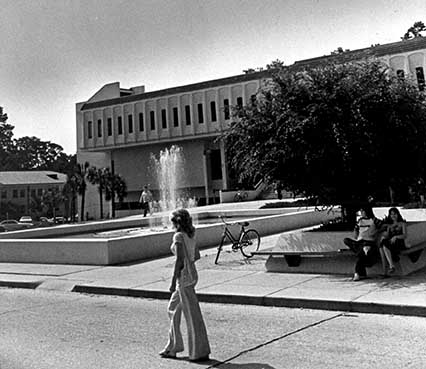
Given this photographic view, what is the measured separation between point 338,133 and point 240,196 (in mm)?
41930

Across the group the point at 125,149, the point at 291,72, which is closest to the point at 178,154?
the point at 125,149

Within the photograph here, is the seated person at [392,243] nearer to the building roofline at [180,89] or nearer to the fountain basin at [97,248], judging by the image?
the fountain basin at [97,248]

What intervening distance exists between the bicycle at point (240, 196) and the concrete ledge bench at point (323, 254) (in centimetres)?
4049

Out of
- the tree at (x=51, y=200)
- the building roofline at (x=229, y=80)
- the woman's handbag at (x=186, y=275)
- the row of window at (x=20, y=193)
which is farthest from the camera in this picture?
the row of window at (x=20, y=193)

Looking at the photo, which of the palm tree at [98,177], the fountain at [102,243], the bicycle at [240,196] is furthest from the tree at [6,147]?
the fountain at [102,243]

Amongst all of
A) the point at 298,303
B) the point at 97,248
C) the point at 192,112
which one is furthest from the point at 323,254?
the point at 192,112

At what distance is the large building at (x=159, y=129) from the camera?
59.0 meters

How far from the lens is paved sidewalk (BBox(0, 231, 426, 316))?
26.8ft

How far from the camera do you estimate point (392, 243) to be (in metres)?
9.98

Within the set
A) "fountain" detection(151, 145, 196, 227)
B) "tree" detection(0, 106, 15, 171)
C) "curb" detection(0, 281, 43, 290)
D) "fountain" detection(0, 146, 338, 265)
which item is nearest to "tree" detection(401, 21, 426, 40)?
"fountain" detection(151, 145, 196, 227)

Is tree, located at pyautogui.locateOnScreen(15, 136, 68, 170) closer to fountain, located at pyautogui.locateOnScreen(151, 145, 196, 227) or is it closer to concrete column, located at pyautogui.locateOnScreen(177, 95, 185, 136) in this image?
fountain, located at pyautogui.locateOnScreen(151, 145, 196, 227)

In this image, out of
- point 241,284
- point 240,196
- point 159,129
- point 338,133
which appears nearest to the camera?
point 241,284

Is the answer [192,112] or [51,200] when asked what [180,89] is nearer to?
[192,112]

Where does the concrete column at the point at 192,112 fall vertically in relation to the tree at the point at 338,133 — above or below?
above
